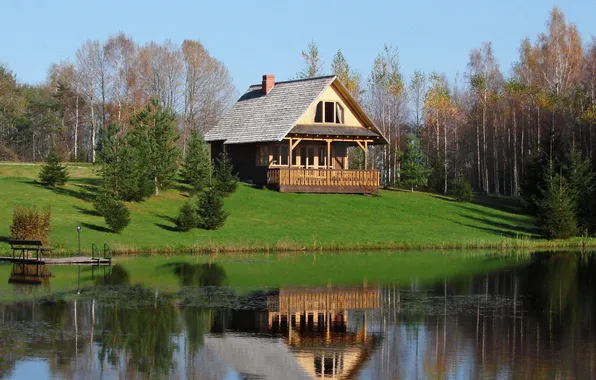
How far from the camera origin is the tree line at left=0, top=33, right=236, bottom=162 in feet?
296

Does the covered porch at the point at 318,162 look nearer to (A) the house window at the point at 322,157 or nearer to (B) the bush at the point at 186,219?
(A) the house window at the point at 322,157

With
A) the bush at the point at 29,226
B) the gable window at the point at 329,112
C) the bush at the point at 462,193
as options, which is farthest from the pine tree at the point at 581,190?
the bush at the point at 29,226

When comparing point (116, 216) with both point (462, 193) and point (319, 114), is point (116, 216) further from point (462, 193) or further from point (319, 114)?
point (462, 193)

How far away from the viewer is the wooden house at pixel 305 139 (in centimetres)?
6406

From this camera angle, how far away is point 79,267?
130ft

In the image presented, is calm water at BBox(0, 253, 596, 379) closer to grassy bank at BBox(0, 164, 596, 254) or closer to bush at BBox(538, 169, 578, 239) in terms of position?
grassy bank at BBox(0, 164, 596, 254)

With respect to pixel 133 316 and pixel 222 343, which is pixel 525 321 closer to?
pixel 222 343

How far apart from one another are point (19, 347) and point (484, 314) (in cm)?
1350

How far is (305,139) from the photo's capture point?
64.3 metres

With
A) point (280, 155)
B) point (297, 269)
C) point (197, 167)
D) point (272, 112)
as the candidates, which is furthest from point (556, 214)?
point (272, 112)

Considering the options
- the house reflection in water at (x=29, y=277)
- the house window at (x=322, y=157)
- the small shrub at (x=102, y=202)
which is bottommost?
the house reflection in water at (x=29, y=277)

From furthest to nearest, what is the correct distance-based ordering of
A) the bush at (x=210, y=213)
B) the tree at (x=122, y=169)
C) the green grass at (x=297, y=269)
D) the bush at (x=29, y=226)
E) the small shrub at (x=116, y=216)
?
1. the tree at (x=122, y=169)
2. the bush at (x=210, y=213)
3. the small shrub at (x=116, y=216)
4. the bush at (x=29, y=226)
5. the green grass at (x=297, y=269)

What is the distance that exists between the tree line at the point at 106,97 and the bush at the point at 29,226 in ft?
140

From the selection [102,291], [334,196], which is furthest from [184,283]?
[334,196]
